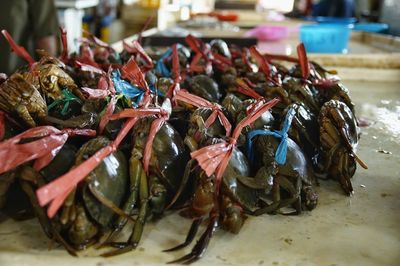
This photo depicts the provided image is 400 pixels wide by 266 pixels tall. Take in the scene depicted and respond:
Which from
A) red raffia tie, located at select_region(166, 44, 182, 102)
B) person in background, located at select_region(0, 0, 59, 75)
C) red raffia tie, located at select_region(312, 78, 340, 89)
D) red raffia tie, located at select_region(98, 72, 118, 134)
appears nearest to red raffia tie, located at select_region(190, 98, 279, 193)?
red raffia tie, located at select_region(98, 72, 118, 134)

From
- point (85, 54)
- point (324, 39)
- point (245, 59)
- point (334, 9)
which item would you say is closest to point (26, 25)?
point (85, 54)

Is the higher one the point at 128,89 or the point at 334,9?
the point at 128,89

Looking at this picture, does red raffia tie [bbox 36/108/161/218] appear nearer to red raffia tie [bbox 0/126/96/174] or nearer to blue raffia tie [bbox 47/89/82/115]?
red raffia tie [bbox 0/126/96/174]

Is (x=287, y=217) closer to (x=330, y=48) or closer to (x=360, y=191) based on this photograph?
(x=360, y=191)

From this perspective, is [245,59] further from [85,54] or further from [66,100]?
[66,100]

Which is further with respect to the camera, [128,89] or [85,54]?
[85,54]

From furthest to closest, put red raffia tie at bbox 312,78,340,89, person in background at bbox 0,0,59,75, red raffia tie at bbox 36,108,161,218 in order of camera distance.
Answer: person in background at bbox 0,0,59,75, red raffia tie at bbox 312,78,340,89, red raffia tie at bbox 36,108,161,218

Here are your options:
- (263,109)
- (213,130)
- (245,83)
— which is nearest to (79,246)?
(213,130)

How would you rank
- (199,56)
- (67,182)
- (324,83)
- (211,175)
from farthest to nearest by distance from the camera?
(199,56) < (324,83) < (211,175) < (67,182)
